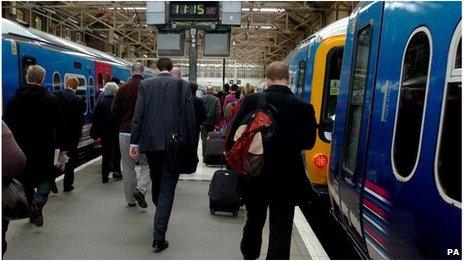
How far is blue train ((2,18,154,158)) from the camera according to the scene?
684 centimetres

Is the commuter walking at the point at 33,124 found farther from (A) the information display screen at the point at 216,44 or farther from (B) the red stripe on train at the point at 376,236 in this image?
(A) the information display screen at the point at 216,44

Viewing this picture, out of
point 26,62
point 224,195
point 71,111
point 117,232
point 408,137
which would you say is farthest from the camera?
point 26,62

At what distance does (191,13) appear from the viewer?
37.7ft

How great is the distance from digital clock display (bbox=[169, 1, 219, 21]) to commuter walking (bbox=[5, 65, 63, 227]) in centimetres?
726

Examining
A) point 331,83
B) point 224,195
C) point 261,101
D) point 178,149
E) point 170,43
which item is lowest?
point 224,195

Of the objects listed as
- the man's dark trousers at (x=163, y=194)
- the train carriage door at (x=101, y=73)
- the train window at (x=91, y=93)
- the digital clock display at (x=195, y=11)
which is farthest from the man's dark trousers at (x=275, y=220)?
the train carriage door at (x=101, y=73)

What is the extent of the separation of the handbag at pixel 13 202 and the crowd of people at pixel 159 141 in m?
0.06

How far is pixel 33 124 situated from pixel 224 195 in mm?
2130

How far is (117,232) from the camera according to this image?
4746 mm

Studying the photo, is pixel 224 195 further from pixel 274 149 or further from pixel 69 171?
pixel 69 171

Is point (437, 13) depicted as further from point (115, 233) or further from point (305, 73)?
point (305, 73)

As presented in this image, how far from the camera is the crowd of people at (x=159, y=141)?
131 inches

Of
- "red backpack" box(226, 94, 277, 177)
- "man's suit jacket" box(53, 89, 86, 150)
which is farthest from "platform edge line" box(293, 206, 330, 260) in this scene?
"man's suit jacket" box(53, 89, 86, 150)

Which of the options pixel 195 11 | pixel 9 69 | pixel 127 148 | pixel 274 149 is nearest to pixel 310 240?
pixel 274 149
